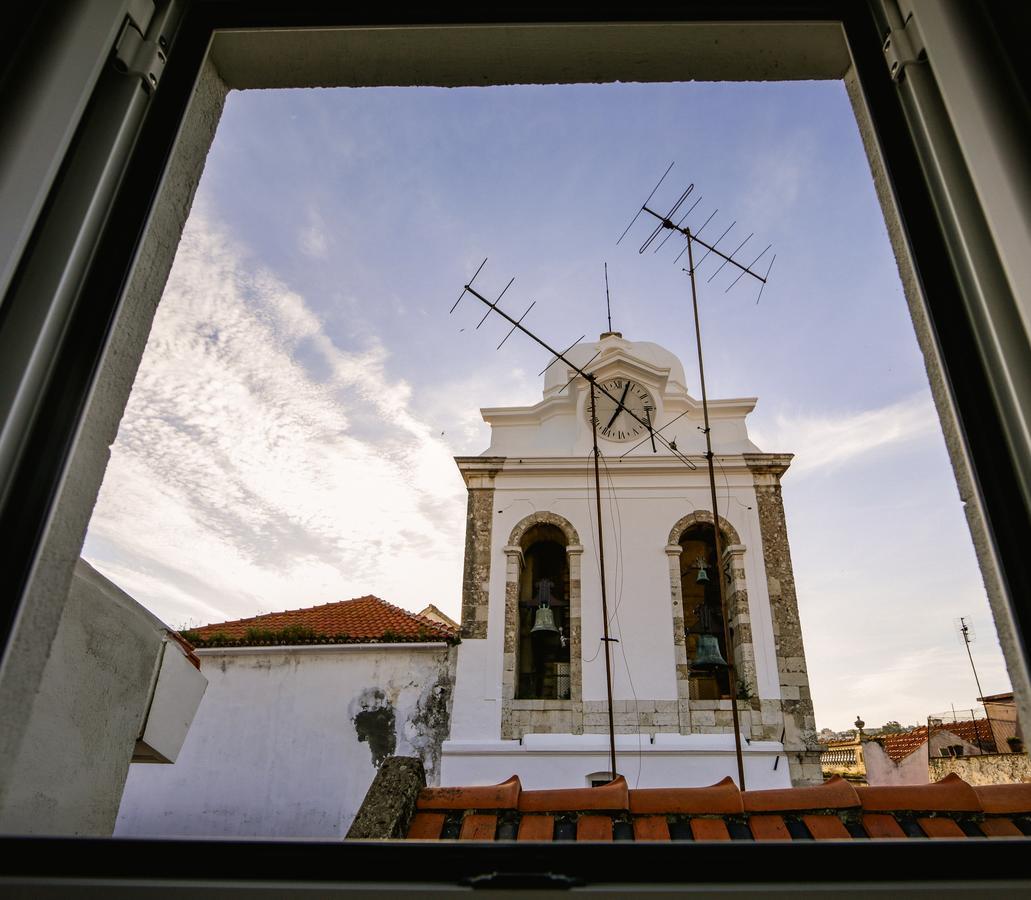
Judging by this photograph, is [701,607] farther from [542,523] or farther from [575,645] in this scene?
[542,523]

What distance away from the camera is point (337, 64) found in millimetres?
1362

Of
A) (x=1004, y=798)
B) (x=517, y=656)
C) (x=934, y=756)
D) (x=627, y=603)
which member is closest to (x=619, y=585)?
(x=627, y=603)

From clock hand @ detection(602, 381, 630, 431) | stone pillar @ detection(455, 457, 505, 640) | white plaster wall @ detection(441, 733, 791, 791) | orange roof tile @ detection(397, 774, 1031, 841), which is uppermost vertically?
clock hand @ detection(602, 381, 630, 431)

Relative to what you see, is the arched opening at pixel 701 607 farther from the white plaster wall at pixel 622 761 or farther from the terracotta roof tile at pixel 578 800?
the terracotta roof tile at pixel 578 800

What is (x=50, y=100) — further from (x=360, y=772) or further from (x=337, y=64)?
(x=360, y=772)

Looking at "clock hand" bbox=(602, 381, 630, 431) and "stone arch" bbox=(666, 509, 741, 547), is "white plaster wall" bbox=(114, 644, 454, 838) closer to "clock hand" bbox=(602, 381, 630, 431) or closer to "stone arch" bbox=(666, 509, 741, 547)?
"stone arch" bbox=(666, 509, 741, 547)

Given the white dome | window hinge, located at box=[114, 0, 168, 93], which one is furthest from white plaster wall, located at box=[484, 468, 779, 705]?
window hinge, located at box=[114, 0, 168, 93]

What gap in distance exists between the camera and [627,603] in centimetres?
1097

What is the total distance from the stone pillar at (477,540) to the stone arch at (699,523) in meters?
2.98

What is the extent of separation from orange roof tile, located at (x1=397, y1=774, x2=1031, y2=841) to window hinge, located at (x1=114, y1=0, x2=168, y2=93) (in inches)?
124

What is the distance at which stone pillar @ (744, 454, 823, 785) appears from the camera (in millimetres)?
9938

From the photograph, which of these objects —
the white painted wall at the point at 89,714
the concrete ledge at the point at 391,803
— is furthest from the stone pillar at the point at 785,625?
the white painted wall at the point at 89,714

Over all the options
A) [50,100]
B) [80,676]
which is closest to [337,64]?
[50,100]

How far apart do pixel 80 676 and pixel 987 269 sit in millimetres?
2259
